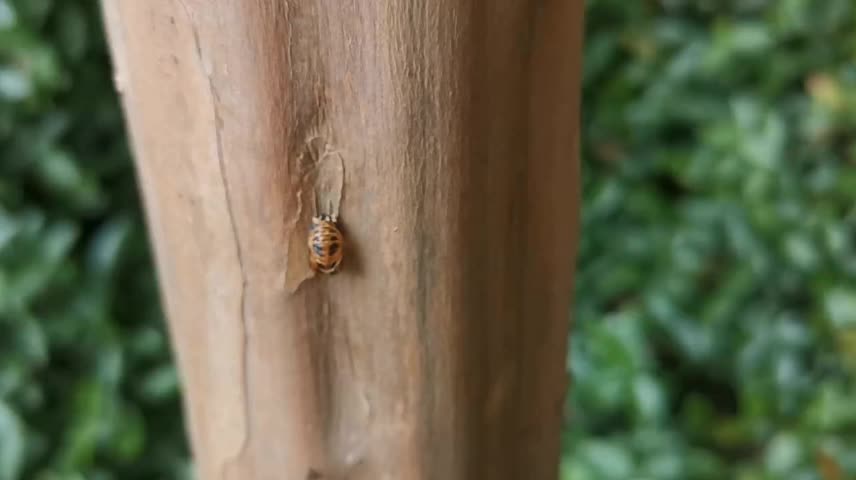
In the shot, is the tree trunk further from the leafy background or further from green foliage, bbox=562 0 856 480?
green foliage, bbox=562 0 856 480

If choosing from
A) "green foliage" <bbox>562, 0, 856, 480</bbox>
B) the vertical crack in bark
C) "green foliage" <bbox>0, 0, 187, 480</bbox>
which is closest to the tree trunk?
the vertical crack in bark

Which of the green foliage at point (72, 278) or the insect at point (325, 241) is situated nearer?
the insect at point (325, 241)

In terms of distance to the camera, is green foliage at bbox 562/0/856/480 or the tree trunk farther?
green foliage at bbox 562/0/856/480

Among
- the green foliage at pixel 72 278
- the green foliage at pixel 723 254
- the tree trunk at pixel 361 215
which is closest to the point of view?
the tree trunk at pixel 361 215

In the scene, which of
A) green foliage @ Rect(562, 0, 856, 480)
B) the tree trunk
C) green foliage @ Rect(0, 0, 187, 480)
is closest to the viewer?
the tree trunk

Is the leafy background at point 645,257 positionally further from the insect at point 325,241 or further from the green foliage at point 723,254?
the insect at point 325,241

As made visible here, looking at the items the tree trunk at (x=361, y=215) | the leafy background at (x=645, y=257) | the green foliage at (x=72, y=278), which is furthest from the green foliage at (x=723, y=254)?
the tree trunk at (x=361, y=215)

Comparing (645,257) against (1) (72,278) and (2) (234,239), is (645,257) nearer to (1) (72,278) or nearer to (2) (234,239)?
(1) (72,278)

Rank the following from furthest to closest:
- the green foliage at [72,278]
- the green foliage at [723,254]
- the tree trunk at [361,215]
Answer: the green foliage at [723,254] → the green foliage at [72,278] → the tree trunk at [361,215]

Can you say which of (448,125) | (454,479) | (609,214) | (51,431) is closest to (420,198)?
(448,125)

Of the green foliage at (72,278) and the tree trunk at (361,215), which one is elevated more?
the tree trunk at (361,215)
